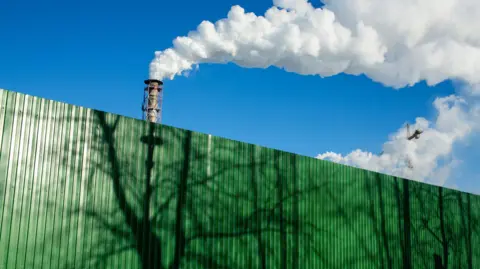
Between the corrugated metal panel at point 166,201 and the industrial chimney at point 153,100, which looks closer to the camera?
the corrugated metal panel at point 166,201

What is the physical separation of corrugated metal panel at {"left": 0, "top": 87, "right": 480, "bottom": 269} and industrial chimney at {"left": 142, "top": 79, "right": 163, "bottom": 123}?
20.6 m

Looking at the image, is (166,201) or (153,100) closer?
(166,201)

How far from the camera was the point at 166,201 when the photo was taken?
8.02 m

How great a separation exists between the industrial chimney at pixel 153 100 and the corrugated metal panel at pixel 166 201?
67.7ft

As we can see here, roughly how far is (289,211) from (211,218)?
2.24 m

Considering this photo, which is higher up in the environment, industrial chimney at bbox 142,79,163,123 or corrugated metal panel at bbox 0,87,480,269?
industrial chimney at bbox 142,79,163,123

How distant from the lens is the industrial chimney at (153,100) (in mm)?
30875

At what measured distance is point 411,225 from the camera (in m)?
13.7

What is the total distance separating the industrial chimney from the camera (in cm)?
3088

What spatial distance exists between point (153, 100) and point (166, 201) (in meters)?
24.6

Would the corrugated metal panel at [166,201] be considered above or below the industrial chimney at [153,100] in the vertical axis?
below

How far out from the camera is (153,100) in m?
32.0

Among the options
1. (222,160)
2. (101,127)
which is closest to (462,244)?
(222,160)

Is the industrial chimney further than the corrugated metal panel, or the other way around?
the industrial chimney
